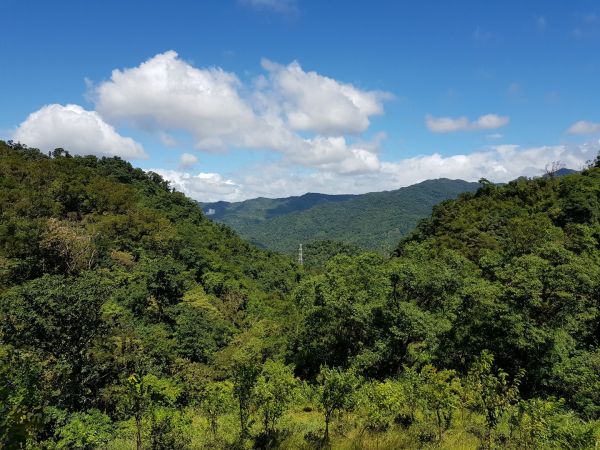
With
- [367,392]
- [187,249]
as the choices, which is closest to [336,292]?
[367,392]

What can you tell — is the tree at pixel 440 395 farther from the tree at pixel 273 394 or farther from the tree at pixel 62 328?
the tree at pixel 62 328

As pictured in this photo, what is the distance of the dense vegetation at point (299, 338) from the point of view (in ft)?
42.7

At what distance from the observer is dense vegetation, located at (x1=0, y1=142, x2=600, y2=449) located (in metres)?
13.0

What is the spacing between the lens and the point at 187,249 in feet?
207

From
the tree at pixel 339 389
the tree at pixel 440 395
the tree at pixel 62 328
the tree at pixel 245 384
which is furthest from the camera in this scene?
the tree at pixel 62 328

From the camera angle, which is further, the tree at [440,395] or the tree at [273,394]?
the tree at [273,394]

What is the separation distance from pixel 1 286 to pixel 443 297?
37205 mm

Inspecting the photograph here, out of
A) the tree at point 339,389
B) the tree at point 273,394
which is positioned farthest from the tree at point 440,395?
the tree at point 273,394

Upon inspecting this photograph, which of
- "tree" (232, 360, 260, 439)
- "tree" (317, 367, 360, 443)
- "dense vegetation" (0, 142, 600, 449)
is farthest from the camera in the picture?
"tree" (232, 360, 260, 439)

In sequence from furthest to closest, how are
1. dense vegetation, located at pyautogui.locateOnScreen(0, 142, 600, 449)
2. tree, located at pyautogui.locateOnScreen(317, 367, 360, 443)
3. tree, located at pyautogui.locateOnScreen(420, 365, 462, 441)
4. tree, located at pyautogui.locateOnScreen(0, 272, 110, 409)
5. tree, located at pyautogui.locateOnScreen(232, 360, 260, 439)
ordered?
1. tree, located at pyautogui.locateOnScreen(0, 272, 110, 409)
2. tree, located at pyautogui.locateOnScreen(232, 360, 260, 439)
3. dense vegetation, located at pyautogui.locateOnScreen(0, 142, 600, 449)
4. tree, located at pyautogui.locateOnScreen(317, 367, 360, 443)
5. tree, located at pyautogui.locateOnScreen(420, 365, 462, 441)

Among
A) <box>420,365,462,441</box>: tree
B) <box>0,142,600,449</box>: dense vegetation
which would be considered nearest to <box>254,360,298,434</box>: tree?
<box>0,142,600,449</box>: dense vegetation

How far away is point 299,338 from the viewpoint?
32.4 metres

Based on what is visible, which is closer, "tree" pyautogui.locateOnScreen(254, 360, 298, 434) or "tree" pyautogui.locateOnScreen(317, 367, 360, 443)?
"tree" pyautogui.locateOnScreen(317, 367, 360, 443)

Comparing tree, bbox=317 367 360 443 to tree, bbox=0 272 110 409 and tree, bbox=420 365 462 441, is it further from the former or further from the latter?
tree, bbox=0 272 110 409
